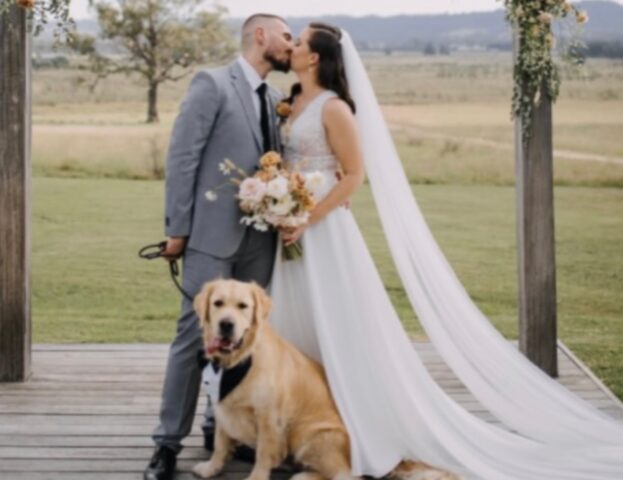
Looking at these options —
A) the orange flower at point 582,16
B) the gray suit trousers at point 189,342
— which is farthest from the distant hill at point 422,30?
the gray suit trousers at point 189,342

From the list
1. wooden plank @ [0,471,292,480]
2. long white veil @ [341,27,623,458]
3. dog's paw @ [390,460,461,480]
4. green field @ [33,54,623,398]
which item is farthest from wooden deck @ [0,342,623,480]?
green field @ [33,54,623,398]

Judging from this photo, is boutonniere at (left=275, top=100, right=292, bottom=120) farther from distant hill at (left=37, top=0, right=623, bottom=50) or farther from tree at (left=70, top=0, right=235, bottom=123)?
tree at (left=70, top=0, right=235, bottom=123)

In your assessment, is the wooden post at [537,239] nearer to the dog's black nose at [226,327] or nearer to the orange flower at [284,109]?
the orange flower at [284,109]


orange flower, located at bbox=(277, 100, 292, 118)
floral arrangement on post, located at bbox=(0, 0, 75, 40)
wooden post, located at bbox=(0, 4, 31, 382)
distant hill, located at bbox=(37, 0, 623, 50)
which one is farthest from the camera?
distant hill, located at bbox=(37, 0, 623, 50)

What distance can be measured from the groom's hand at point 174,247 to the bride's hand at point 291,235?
1.15 ft

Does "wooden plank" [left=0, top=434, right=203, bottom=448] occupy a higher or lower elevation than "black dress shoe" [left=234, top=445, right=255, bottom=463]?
lower

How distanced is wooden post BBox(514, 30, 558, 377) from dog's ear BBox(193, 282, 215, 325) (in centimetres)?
200

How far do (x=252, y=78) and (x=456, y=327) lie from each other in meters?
1.23

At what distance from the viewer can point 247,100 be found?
4.05 m

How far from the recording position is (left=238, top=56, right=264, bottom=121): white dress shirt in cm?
407

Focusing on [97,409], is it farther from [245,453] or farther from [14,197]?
[14,197]

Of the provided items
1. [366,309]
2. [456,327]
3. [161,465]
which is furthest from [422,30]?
[161,465]

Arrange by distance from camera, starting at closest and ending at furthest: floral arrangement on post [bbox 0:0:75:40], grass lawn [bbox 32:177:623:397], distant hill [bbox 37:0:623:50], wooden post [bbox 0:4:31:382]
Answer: floral arrangement on post [bbox 0:0:75:40] < wooden post [bbox 0:4:31:382] < distant hill [bbox 37:0:623:50] < grass lawn [bbox 32:177:623:397]

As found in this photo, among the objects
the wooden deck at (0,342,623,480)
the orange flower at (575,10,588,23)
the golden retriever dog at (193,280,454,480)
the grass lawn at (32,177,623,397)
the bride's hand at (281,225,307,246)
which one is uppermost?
the orange flower at (575,10,588,23)
